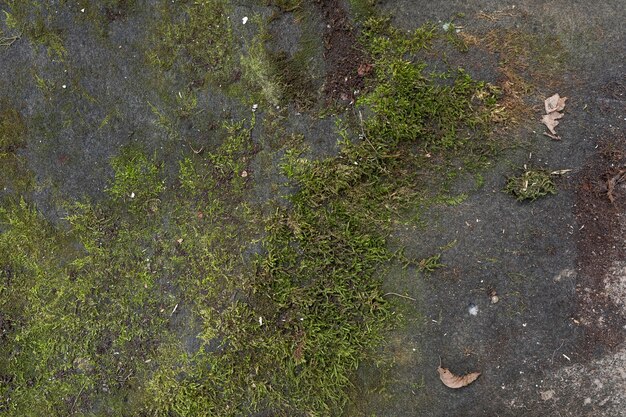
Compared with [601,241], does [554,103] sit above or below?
above

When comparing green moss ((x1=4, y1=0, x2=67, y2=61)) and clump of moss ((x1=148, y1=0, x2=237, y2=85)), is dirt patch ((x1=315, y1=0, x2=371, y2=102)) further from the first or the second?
green moss ((x1=4, y1=0, x2=67, y2=61))

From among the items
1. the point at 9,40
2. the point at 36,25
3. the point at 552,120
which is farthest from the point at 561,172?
the point at 9,40

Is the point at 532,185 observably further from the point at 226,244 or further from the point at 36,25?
the point at 36,25

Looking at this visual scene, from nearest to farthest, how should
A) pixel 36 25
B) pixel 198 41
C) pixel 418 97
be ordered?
pixel 418 97, pixel 198 41, pixel 36 25

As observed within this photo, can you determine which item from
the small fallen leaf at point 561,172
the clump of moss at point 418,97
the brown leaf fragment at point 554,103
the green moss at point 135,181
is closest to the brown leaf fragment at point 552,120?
the brown leaf fragment at point 554,103

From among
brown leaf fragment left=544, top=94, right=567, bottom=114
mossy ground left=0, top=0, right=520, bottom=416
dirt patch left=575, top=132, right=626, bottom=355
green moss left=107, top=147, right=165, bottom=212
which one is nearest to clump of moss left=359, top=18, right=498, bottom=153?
mossy ground left=0, top=0, right=520, bottom=416

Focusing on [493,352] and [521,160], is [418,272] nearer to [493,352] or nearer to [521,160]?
[493,352]

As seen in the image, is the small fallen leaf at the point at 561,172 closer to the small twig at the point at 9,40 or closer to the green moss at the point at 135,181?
the green moss at the point at 135,181
